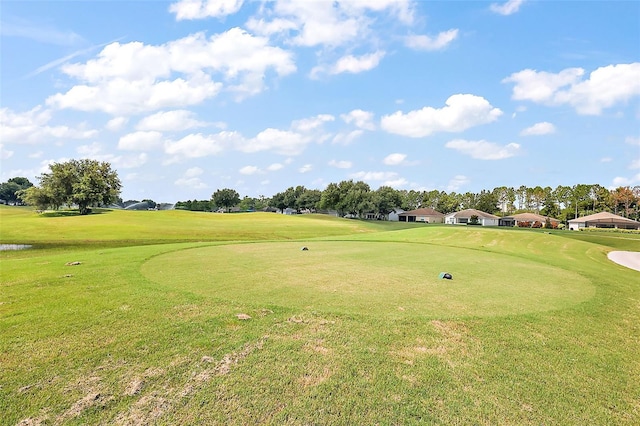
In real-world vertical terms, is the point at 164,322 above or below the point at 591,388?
above

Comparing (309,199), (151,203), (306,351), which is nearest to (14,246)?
(306,351)

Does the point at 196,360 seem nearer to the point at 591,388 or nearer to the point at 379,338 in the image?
the point at 379,338

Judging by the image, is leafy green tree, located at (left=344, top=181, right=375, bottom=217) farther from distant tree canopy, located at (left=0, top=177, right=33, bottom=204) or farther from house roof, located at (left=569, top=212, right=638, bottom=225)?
distant tree canopy, located at (left=0, top=177, right=33, bottom=204)

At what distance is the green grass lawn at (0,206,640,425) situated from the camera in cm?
350

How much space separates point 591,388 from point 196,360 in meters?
4.93

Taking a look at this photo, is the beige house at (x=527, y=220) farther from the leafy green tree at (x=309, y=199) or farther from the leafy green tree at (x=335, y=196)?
the leafy green tree at (x=309, y=199)

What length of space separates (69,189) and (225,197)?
69.0 meters

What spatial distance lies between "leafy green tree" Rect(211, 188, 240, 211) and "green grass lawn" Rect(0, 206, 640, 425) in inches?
4703

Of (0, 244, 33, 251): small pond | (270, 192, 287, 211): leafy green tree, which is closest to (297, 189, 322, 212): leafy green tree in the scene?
(270, 192, 287, 211): leafy green tree

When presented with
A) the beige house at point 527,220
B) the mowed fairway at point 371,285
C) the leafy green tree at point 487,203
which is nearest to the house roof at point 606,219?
the beige house at point 527,220

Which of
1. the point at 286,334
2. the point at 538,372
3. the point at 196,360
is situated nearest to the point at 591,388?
the point at 538,372

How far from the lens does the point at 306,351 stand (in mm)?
4664

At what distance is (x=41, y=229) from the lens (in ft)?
102

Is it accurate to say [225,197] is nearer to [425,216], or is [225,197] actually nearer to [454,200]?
[425,216]
